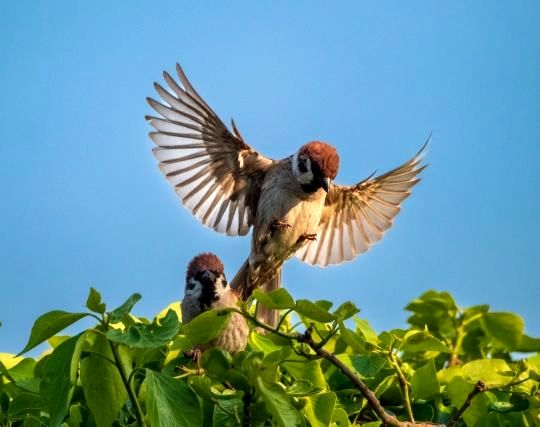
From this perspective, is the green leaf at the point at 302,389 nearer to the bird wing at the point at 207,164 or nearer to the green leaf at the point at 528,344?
the green leaf at the point at 528,344

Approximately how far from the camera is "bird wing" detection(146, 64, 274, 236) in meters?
4.39

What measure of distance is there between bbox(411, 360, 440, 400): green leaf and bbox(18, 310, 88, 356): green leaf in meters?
0.94

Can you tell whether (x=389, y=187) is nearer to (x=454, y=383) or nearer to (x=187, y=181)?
(x=187, y=181)

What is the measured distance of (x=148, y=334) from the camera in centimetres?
144

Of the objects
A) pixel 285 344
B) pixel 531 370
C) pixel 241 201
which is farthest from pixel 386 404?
pixel 241 201

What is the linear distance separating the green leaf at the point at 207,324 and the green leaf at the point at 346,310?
0.21 metres

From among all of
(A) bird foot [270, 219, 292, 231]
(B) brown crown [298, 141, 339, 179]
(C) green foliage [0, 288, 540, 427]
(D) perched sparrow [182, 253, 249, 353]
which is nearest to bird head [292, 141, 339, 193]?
(B) brown crown [298, 141, 339, 179]

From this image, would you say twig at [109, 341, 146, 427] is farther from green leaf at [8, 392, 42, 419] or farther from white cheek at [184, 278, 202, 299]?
white cheek at [184, 278, 202, 299]

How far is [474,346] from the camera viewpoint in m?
3.12

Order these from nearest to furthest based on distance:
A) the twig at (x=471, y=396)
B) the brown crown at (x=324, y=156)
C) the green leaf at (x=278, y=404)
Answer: the green leaf at (x=278, y=404) → the twig at (x=471, y=396) → the brown crown at (x=324, y=156)

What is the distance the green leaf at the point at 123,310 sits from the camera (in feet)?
4.90

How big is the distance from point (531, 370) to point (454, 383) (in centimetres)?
22

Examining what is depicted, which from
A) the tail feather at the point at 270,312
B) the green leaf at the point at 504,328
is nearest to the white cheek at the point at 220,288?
the tail feather at the point at 270,312

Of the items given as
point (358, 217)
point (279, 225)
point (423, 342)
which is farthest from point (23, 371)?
point (358, 217)
